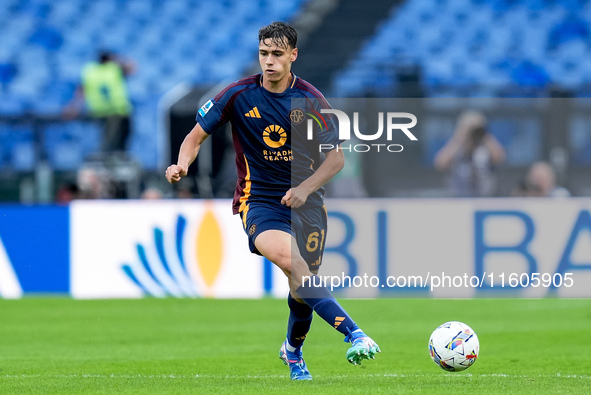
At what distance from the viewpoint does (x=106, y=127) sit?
12.7 metres

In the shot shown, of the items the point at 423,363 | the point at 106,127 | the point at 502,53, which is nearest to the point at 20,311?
the point at 106,127

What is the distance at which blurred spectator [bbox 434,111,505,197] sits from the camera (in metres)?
11.0

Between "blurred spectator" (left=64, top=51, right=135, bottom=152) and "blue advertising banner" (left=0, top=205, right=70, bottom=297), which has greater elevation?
"blurred spectator" (left=64, top=51, right=135, bottom=152)

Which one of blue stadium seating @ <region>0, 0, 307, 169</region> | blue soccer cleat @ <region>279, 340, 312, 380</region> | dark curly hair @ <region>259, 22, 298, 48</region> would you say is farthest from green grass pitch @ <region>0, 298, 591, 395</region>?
blue stadium seating @ <region>0, 0, 307, 169</region>

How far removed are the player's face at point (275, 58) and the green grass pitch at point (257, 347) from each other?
1710 mm

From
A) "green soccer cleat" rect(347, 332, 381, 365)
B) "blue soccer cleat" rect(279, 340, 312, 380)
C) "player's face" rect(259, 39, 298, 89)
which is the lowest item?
"blue soccer cleat" rect(279, 340, 312, 380)

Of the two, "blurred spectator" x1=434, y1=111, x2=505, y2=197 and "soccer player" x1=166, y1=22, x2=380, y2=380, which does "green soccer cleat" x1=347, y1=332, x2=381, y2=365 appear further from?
"blurred spectator" x1=434, y1=111, x2=505, y2=197

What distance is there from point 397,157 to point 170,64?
6364mm

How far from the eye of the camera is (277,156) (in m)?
5.67

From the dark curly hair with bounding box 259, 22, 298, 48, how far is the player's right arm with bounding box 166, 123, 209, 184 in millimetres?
661

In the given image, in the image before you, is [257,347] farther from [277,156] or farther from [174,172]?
[174,172]

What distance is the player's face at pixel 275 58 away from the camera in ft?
18.0

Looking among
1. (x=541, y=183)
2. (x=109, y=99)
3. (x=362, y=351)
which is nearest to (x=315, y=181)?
(x=362, y=351)

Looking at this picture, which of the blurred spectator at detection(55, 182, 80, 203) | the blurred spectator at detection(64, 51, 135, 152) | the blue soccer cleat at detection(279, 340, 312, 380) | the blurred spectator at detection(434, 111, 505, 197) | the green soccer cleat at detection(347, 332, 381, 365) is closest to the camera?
the green soccer cleat at detection(347, 332, 381, 365)
